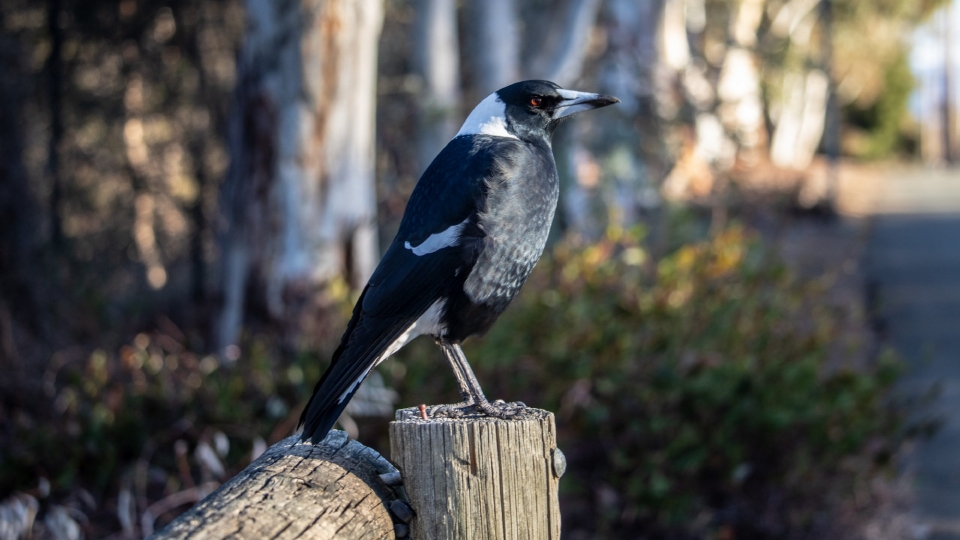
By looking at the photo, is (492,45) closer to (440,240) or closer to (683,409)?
(683,409)

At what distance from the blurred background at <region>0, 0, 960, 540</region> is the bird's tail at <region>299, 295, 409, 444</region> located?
146 centimetres

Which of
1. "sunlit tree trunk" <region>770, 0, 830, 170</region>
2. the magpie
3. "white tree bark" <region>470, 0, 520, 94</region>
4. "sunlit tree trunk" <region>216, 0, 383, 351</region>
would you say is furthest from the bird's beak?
"sunlit tree trunk" <region>770, 0, 830, 170</region>

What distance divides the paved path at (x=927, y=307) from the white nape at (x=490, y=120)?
2.97 m

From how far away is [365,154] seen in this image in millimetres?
4684

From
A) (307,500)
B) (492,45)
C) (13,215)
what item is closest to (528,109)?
(307,500)

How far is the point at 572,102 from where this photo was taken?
2385 mm

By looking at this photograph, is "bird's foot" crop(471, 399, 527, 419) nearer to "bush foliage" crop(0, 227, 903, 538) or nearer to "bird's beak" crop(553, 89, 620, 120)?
"bird's beak" crop(553, 89, 620, 120)

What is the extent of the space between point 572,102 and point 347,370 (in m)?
0.92

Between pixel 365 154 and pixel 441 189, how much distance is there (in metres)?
2.58

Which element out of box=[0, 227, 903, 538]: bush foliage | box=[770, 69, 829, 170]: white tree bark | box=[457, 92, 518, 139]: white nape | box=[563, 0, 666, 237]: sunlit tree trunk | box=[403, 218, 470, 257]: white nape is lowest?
box=[770, 69, 829, 170]: white tree bark

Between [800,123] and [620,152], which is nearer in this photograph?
[620,152]

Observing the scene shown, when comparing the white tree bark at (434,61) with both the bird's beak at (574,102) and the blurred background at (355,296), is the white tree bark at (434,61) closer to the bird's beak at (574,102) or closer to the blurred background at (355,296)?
the blurred background at (355,296)

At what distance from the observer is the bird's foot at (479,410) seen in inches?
80.9

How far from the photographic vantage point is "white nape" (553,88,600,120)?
2369 mm
